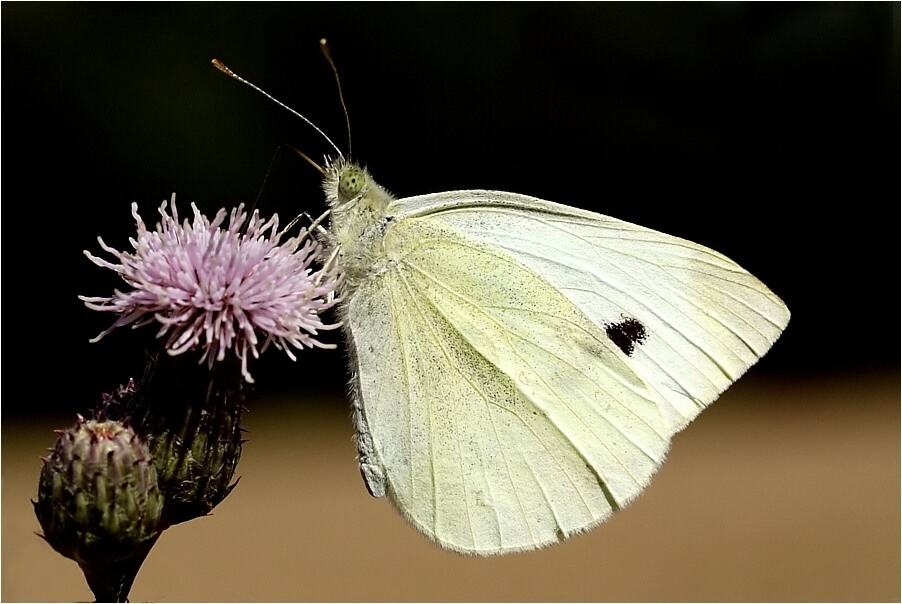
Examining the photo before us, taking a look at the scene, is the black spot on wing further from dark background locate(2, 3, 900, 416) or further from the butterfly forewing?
dark background locate(2, 3, 900, 416)

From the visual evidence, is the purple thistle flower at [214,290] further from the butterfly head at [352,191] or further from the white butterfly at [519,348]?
the butterfly head at [352,191]

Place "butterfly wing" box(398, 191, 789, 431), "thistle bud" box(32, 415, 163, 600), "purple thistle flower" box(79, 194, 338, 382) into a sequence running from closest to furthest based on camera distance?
1. "thistle bud" box(32, 415, 163, 600)
2. "purple thistle flower" box(79, 194, 338, 382)
3. "butterfly wing" box(398, 191, 789, 431)

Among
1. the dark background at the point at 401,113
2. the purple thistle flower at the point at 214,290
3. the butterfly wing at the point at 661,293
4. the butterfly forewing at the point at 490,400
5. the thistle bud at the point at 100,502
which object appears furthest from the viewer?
the dark background at the point at 401,113

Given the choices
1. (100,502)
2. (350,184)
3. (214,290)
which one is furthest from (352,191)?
(100,502)

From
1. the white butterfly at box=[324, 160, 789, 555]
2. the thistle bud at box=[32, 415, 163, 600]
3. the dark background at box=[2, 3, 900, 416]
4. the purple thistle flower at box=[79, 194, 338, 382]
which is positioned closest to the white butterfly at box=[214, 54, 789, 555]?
the white butterfly at box=[324, 160, 789, 555]

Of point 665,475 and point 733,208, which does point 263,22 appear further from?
point 665,475

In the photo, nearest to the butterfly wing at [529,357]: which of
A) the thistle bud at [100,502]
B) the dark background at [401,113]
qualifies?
the thistle bud at [100,502]

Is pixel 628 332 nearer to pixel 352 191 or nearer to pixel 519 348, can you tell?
pixel 519 348
